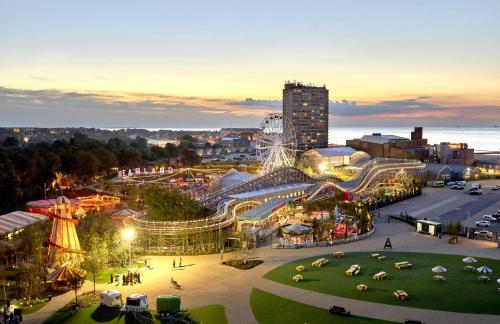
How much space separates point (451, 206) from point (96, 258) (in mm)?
54599

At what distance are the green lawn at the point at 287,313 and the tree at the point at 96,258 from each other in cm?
1154

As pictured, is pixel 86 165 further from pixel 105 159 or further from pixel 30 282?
pixel 30 282

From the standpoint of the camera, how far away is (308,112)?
184 m

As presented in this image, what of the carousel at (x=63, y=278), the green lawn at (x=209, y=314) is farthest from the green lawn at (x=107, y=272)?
the green lawn at (x=209, y=314)

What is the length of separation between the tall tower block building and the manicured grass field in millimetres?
154290

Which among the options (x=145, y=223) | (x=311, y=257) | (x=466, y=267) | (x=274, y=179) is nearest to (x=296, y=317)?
(x=311, y=257)

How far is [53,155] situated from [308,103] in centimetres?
11860

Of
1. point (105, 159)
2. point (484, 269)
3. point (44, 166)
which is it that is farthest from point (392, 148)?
point (484, 269)

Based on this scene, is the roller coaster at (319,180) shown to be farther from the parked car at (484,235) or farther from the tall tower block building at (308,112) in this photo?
the tall tower block building at (308,112)

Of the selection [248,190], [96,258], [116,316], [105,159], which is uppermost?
[105,159]

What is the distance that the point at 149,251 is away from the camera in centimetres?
4194

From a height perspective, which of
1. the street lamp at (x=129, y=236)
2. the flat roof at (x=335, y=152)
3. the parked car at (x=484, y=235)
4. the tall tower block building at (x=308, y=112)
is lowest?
the parked car at (x=484, y=235)

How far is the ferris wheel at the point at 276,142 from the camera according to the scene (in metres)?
80.6

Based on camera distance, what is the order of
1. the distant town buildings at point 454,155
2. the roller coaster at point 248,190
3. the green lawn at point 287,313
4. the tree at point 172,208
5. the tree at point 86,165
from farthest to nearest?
the distant town buildings at point 454,155 < the tree at point 86,165 < the tree at point 172,208 < the roller coaster at point 248,190 < the green lawn at point 287,313
